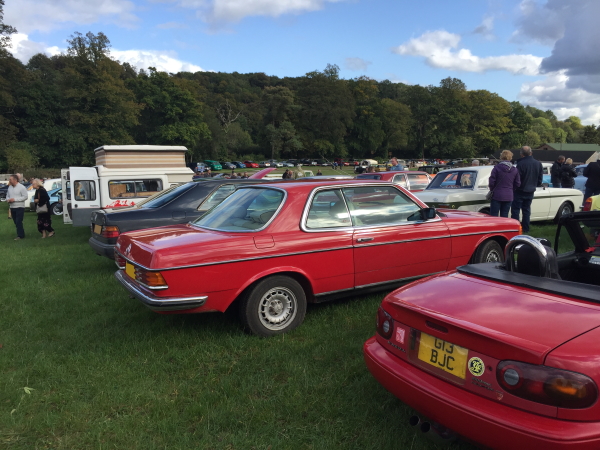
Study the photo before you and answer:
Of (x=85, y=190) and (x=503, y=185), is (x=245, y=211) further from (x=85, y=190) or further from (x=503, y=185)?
(x=85, y=190)

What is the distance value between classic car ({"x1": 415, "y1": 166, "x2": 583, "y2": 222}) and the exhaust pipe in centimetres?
675

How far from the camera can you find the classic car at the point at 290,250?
3.81m

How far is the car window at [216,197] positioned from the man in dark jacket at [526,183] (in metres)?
6.09

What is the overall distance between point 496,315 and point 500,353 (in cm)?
24

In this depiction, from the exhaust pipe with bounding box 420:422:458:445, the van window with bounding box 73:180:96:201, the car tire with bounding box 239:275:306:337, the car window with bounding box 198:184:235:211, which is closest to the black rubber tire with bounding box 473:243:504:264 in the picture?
the car tire with bounding box 239:275:306:337

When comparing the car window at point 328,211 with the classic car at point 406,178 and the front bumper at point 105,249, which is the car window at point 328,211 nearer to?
the front bumper at point 105,249

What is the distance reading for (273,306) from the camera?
4.22 m

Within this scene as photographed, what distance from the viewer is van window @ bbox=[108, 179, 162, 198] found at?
12766 mm

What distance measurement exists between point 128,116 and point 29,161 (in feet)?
42.0

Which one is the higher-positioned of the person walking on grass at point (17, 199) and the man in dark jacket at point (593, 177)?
the man in dark jacket at point (593, 177)

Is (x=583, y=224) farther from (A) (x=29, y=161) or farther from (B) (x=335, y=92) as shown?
(B) (x=335, y=92)

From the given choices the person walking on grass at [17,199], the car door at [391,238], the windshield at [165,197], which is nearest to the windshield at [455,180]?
the car door at [391,238]

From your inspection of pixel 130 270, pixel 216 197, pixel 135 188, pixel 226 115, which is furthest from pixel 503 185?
pixel 226 115

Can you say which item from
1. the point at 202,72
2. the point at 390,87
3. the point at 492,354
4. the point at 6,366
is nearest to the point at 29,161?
the point at 6,366
